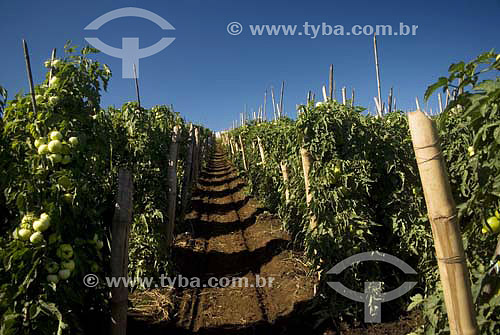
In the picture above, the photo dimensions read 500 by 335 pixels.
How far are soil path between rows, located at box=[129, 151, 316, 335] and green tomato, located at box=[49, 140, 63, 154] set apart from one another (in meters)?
2.08

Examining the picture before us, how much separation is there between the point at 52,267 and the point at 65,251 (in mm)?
100

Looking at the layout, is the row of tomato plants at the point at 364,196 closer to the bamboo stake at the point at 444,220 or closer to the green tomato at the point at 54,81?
the bamboo stake at the point at 444,220

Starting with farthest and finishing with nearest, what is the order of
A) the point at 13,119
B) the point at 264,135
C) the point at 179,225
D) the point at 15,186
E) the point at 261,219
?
the point at 264,135 < the point at 261,219 < the point at 179,225 < the point at 13,119 < the point at 15,186

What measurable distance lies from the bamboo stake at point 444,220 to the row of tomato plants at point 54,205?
1.78 metres

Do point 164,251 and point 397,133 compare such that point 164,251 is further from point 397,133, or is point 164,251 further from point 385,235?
point 397,133

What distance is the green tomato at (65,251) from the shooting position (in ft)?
5.95

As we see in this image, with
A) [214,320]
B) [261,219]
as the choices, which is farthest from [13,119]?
[261,219]

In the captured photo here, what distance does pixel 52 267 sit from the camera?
5.80 feet

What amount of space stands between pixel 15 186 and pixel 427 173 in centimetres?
209

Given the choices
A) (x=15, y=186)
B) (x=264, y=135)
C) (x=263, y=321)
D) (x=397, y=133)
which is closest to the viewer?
(x=15, y=186)

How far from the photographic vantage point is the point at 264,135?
7750 millimetres

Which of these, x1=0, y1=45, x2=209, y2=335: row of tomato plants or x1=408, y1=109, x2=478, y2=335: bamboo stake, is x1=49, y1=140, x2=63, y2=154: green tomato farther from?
x1=408, y1=109, x2=478, y2=335: bamboo stake

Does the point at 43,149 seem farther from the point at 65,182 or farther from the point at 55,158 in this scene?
the point at 65,182

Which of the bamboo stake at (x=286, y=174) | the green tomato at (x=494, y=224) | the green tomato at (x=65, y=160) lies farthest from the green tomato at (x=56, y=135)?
the bamboo stake at (x=286, y=174)
